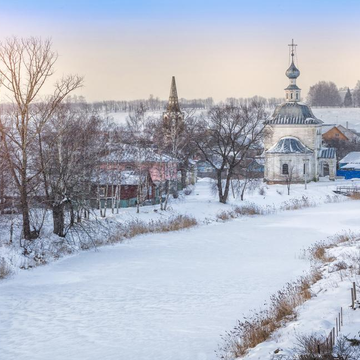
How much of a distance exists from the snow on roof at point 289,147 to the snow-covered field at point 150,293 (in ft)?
71.9

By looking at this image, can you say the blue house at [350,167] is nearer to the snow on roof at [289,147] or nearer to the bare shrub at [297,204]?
the snow on roof at [289,147]

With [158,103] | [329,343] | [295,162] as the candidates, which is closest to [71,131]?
[329,343]

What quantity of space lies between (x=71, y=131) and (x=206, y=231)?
287 inches

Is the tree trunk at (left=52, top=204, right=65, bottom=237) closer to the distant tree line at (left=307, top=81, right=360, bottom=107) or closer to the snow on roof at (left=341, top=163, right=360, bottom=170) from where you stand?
the snow on roof at (left=341, top=163, right=360, bottom=170)

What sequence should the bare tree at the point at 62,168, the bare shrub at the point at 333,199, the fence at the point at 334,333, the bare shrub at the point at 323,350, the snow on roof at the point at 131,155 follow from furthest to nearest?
the bare shrub at the point at 333,199, the snow on roof at the point at 131,155, the bare tree at the point at 62,168, the fence at the point at 334,333, the bare shrub at the point at 323,350

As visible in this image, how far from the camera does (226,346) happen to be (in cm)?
1016

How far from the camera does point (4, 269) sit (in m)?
16.5

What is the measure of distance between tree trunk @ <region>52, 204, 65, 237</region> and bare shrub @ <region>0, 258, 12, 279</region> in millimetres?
4012

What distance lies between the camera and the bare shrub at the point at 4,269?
16281 millimetres

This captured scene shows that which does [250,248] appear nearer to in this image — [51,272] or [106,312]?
[51,272]

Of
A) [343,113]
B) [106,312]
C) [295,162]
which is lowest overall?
[106,312]

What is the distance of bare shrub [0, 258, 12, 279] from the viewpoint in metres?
16.3

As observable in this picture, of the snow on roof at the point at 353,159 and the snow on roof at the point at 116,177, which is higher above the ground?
the snow on roof at the point at 353,159

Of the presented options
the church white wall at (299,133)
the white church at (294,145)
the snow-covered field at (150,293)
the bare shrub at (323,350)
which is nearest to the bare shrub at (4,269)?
the snow-covered field at (150,293)
